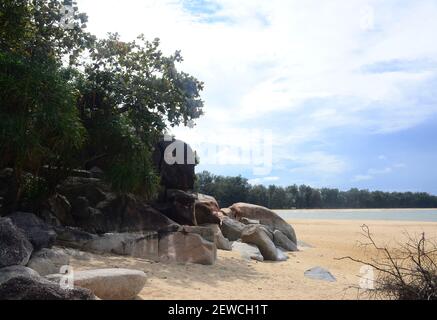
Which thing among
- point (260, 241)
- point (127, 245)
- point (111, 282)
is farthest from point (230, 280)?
point (260, 241)

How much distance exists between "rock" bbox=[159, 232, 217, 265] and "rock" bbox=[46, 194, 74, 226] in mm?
3880

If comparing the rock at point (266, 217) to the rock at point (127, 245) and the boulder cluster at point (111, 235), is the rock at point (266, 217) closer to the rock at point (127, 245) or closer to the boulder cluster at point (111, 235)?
the boulder cluster at point (111, 235)

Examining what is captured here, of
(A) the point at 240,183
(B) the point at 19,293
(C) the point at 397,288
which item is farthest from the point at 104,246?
(A) the point at 240,183

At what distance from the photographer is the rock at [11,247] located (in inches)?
276

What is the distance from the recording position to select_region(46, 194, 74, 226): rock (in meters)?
14.0

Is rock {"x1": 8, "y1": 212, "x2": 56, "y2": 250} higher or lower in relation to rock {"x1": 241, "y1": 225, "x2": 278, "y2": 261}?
higher

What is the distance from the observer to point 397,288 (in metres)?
6.39

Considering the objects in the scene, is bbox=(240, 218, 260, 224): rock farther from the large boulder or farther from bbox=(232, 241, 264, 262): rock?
the large boulder

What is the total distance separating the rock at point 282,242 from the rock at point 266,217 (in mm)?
1501

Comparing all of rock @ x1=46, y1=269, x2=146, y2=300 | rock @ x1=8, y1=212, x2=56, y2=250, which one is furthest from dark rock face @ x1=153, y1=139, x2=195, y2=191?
rock @ x1=46, y1=269, x2=146, y2=300

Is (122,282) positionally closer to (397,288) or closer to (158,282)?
(158,282)

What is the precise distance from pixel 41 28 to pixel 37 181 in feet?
17.0

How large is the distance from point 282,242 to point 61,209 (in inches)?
374
